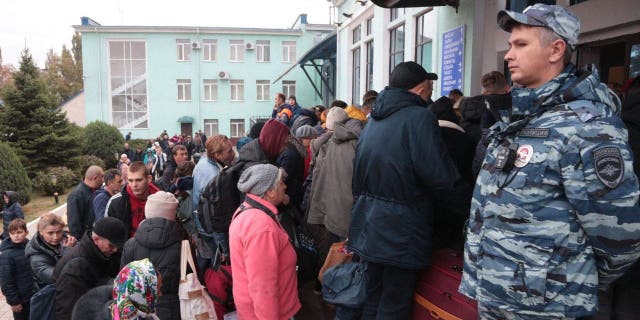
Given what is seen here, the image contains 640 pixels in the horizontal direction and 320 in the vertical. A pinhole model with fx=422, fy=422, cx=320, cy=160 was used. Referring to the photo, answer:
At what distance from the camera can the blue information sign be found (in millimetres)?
6461

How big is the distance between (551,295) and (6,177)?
15746 mm

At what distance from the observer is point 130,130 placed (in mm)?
34062

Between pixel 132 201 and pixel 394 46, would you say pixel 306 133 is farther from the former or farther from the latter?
pixel 394 46

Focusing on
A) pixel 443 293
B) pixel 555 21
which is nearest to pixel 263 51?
pixel 443 293

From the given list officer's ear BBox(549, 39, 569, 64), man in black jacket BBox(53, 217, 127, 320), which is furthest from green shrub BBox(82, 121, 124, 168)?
officer's ear BBox(549, 39, 569, 64)

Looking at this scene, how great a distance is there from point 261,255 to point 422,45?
6.97m

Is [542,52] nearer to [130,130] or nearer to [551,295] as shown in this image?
[551,295]

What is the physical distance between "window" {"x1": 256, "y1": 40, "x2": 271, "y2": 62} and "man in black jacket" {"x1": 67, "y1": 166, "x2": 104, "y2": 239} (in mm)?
→ 31108

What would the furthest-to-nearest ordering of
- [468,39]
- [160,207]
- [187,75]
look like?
[187,75], [468,39], [160,207]

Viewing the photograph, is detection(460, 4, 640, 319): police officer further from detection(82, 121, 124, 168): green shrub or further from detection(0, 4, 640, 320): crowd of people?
detection(82, 121, 124, 168): green shrub

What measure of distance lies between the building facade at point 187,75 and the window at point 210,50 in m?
0.08

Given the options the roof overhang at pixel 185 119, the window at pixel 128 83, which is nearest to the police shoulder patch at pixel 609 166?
the roof overhang at pixel 185 119

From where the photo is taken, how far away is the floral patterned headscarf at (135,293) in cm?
239

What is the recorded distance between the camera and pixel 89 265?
3172mm
